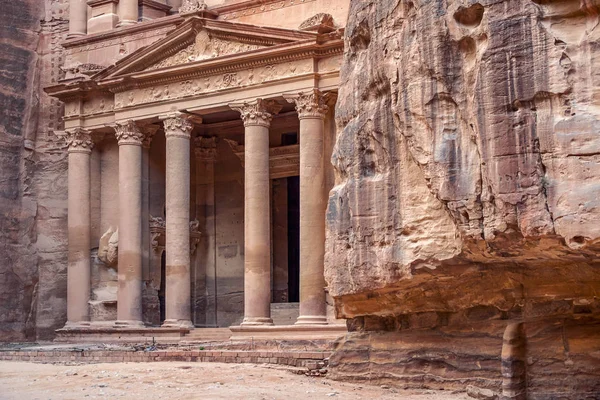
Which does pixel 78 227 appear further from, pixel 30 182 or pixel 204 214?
pixel 204 214

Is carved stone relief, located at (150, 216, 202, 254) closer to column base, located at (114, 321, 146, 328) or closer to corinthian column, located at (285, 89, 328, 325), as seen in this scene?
column base, located at (114, 321, 146, 328)

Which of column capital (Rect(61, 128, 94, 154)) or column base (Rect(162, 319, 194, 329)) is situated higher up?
column capital (Rect(61, 128, 94, 154))

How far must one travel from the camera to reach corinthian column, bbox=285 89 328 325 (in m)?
29.9

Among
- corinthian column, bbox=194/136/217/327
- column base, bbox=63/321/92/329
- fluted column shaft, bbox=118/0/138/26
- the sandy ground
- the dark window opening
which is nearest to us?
the sandy ground

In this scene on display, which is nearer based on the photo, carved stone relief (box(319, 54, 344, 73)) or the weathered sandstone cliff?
the weathered sandstone cliff

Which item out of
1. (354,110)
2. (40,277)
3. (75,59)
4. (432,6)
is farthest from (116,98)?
(432,6)

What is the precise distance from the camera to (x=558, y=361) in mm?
13812

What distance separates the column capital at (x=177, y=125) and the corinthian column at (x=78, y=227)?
3.87m

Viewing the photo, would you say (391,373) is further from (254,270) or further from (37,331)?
(37,331)

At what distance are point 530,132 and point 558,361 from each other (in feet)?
11.5

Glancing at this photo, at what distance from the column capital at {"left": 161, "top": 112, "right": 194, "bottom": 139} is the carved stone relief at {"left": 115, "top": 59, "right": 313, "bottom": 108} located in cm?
61

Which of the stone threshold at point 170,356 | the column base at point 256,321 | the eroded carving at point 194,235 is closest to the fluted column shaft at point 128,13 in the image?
the eroded carving at point 194,235

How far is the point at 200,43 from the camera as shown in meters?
32.7

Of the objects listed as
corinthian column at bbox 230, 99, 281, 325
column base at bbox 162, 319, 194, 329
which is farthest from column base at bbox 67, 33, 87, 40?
column base at bbox 162, 319, 194, 329
